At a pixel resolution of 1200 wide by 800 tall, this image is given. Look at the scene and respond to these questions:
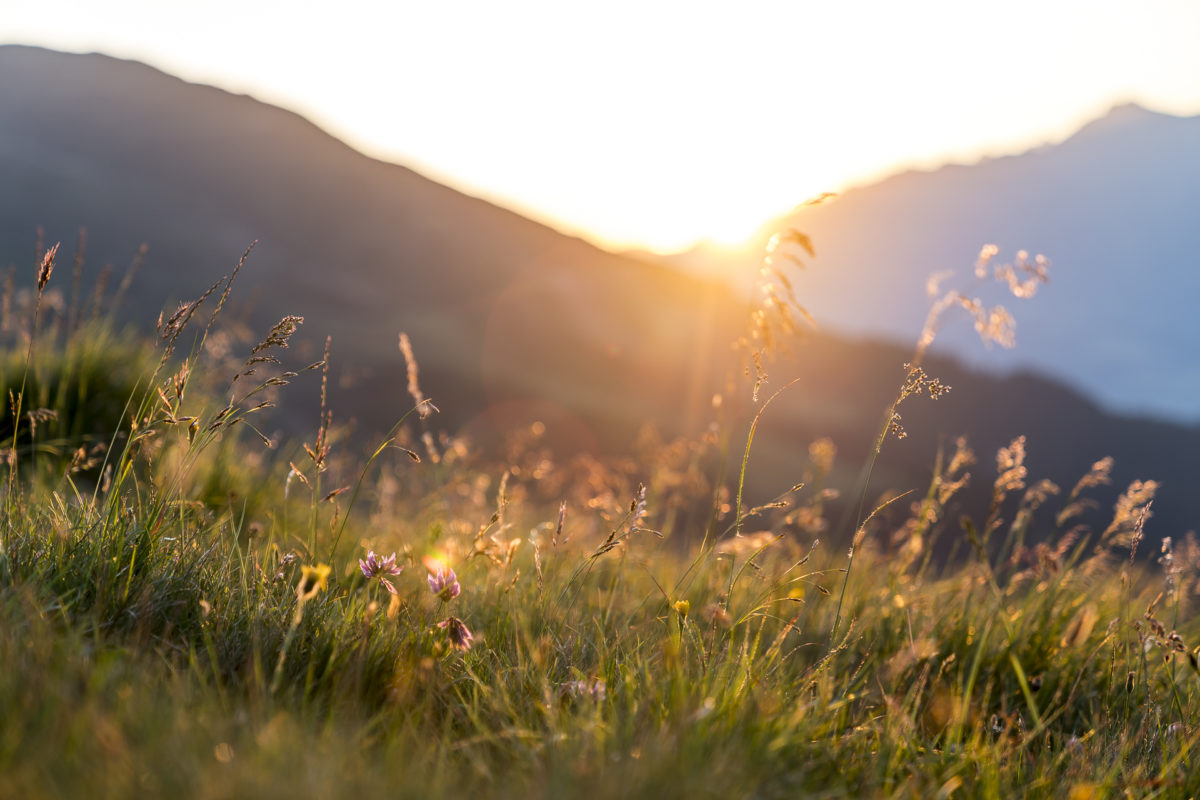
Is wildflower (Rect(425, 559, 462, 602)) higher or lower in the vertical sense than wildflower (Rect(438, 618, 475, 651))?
higher

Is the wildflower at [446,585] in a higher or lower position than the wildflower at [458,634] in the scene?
higher

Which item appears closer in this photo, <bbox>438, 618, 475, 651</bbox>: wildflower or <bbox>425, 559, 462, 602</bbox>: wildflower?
<bbox>438, 618, 475, 651</bbox>: wildflower

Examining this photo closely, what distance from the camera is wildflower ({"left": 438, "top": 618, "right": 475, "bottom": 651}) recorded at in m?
1.75

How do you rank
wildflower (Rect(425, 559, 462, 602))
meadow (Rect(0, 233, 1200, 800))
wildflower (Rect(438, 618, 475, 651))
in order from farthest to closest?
wildflower (Rect(425, 559, 462, 602)), wildflower (Rect(438, 618, 475, 651)), meadow (Rect(0, 233, 1200, 800))

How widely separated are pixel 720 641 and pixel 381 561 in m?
0.98

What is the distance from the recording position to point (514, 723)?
62.7 inches

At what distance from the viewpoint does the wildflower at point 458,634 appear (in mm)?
1752

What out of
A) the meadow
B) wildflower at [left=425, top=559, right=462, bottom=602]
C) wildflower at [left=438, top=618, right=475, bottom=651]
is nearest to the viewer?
the meadow

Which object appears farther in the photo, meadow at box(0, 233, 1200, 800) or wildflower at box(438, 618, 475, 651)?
wildflower at box(438, 618, 475, 651)

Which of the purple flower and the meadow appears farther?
the purple flower

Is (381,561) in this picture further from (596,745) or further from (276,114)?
(276,114)

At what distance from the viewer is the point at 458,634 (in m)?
1.78

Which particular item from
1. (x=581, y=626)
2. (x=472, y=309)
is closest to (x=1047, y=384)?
(x=472, y=309)

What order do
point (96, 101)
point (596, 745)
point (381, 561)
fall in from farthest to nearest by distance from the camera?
point (96, 101) → point (381, 561) → point (596, 745)
